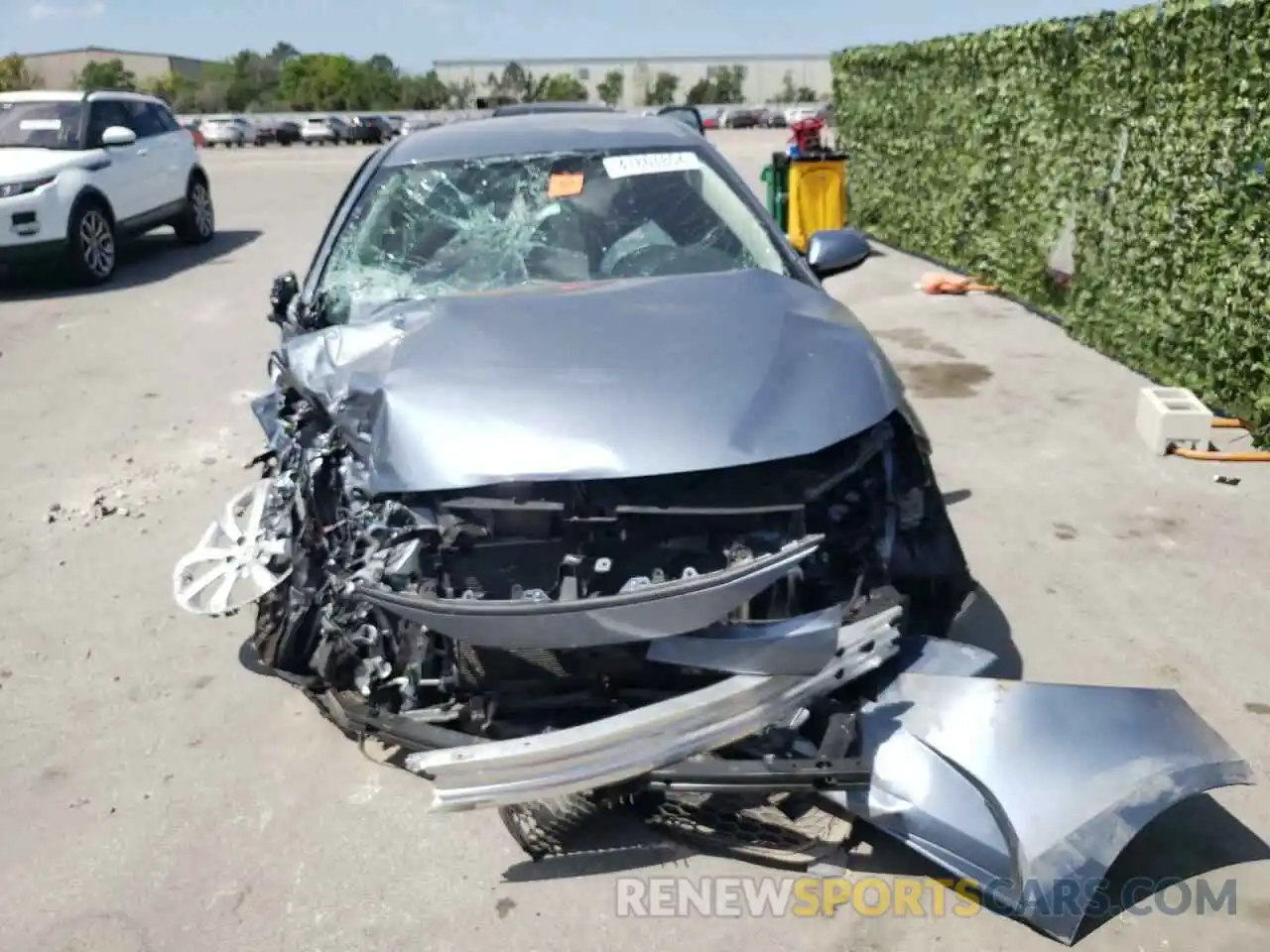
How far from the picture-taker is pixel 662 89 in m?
100

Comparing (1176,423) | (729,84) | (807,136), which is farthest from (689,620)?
(729,84)

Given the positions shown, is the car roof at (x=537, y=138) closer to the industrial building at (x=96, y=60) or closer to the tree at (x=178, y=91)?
the tree at (x=178, y=91)

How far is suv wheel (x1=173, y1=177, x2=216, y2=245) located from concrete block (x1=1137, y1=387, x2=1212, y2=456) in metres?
11.9

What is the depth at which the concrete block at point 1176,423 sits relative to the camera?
5746mm

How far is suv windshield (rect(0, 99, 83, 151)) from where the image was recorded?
1127cm

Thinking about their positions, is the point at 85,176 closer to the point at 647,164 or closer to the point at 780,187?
the point at 780,187

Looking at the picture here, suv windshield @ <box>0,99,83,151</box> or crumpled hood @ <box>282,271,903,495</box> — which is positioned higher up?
suv windshield @ <box>0,99,83,151</box>

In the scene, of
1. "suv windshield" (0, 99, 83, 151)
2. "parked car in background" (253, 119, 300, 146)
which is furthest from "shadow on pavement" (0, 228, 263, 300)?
"parked car in background" (253, 119, 300, 146)

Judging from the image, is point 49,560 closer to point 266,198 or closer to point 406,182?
point 406,182

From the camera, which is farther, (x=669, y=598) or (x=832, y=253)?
(x=832, y=253)

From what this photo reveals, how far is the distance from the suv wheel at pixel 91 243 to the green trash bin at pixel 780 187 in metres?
7.19

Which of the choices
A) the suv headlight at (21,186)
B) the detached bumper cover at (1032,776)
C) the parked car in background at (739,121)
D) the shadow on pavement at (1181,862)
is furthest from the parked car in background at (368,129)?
the shadow on pavement at (1181,862)

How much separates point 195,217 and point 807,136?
7.84 metres

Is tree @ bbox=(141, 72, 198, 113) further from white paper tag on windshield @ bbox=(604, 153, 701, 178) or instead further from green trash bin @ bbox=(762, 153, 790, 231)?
white paper tag on windshield @ bbox=(604, 153, 701, 178)
